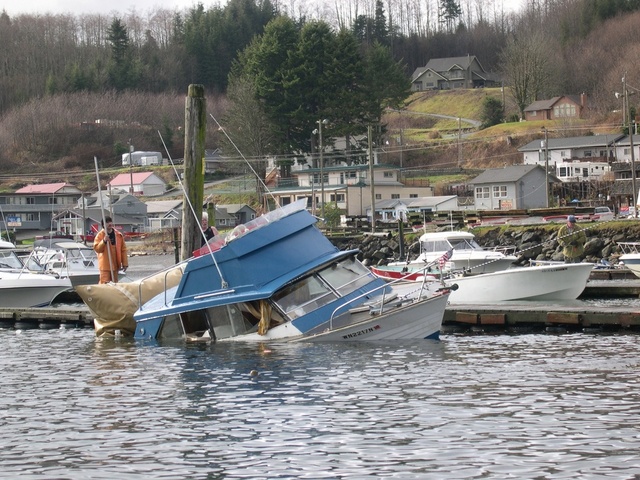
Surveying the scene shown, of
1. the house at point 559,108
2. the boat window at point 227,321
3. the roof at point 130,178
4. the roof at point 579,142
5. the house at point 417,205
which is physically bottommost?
Answer: the boat window at point 227,321

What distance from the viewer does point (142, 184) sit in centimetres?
13050

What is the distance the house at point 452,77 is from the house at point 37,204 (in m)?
79.5

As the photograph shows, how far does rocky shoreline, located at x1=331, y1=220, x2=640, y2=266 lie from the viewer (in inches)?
2229

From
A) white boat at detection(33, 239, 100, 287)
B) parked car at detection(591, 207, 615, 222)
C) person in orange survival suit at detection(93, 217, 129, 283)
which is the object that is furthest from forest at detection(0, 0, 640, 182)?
person in orange survival suit at detection(93, 217, 129, 283)

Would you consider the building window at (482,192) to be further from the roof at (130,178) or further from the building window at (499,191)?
the roof at (130,178)

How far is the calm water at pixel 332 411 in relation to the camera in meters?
13.3

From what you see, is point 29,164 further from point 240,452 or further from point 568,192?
point 240,452

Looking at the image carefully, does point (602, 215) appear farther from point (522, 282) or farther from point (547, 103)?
point (547, 103)

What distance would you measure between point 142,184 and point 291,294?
10970 cm

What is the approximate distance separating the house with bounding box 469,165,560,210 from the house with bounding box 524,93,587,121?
44.2 m

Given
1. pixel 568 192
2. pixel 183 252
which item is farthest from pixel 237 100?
pixel 183 252

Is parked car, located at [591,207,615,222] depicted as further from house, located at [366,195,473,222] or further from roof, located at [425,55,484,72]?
roof, located at [425,55,484,72]

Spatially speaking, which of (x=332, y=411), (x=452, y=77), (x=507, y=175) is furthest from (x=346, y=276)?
(x=452, y=77)

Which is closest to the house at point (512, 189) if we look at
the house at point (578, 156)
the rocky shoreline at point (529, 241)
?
the house at point (578, 156)
